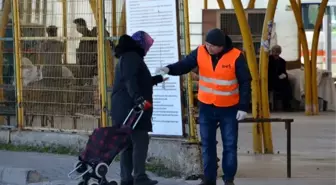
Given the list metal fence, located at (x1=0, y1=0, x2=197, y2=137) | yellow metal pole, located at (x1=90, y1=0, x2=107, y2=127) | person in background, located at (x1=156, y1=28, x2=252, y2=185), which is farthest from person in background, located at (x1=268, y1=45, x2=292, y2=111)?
person in background, located at (x1=156, y1=28, x2=252, y2=185)

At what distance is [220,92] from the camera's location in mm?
8859

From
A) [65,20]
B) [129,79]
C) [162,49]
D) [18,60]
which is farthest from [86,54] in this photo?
[129,79]

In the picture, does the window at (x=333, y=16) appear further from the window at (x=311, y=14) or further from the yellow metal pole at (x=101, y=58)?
the yellow metal pole at (x=101, y=58)

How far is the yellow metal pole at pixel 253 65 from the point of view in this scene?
1178 cm

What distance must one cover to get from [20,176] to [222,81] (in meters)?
3.09

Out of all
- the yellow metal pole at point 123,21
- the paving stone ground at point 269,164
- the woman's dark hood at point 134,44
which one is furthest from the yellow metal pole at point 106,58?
the woman's dark hood at point 134,44

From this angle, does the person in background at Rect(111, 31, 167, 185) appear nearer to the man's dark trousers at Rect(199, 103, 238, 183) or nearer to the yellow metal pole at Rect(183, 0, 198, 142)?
the man's dark trousers at Rect(199, 103, 238, 183)

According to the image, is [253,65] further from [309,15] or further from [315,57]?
[309,15]

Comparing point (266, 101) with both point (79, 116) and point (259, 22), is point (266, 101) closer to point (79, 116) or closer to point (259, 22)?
point (79, 116)

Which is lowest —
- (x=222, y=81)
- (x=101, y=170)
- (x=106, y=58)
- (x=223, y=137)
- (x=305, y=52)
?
(x=101, y=170)

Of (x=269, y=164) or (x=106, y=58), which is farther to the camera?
(x=269, y=164)

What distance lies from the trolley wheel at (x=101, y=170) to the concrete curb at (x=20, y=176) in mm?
1804

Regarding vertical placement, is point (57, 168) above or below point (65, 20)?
below

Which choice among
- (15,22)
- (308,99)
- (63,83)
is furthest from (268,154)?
(308,99)
